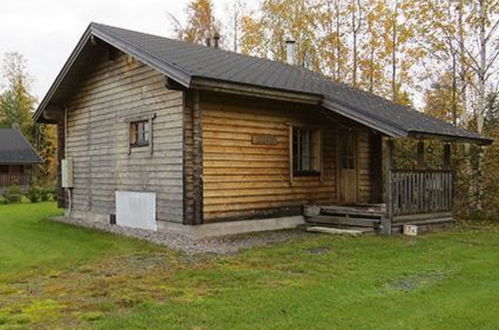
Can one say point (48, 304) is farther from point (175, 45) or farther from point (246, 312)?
point (175, 45)

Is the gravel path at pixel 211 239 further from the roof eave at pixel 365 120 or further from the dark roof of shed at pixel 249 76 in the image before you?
the dark roof of shed at pixel 249 76

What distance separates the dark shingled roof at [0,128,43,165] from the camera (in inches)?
1341

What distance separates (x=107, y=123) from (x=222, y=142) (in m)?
3.98

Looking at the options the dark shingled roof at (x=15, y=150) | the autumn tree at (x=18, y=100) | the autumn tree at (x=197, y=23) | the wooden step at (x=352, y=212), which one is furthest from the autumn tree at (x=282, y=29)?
the autumn tree at (x=18, y=100)

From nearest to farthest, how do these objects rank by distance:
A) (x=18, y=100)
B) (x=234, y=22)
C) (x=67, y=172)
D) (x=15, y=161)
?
1. (x=67, y=172)
2. (x=234, y=22)
3. (x=15, y=161)
4. (x=18, y=100)

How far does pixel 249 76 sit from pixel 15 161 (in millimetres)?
27844

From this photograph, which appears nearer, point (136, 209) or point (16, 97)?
point (136, 209)

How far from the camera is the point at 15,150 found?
34938mm

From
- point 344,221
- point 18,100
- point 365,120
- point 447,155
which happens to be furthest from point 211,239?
point 18,100

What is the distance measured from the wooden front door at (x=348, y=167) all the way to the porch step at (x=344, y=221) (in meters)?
1.69

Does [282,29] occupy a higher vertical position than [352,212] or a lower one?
higher

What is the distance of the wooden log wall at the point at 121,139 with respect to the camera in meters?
10.8

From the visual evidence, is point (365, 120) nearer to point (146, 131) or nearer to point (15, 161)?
point (146, 131)

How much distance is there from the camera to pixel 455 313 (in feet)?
16.4
